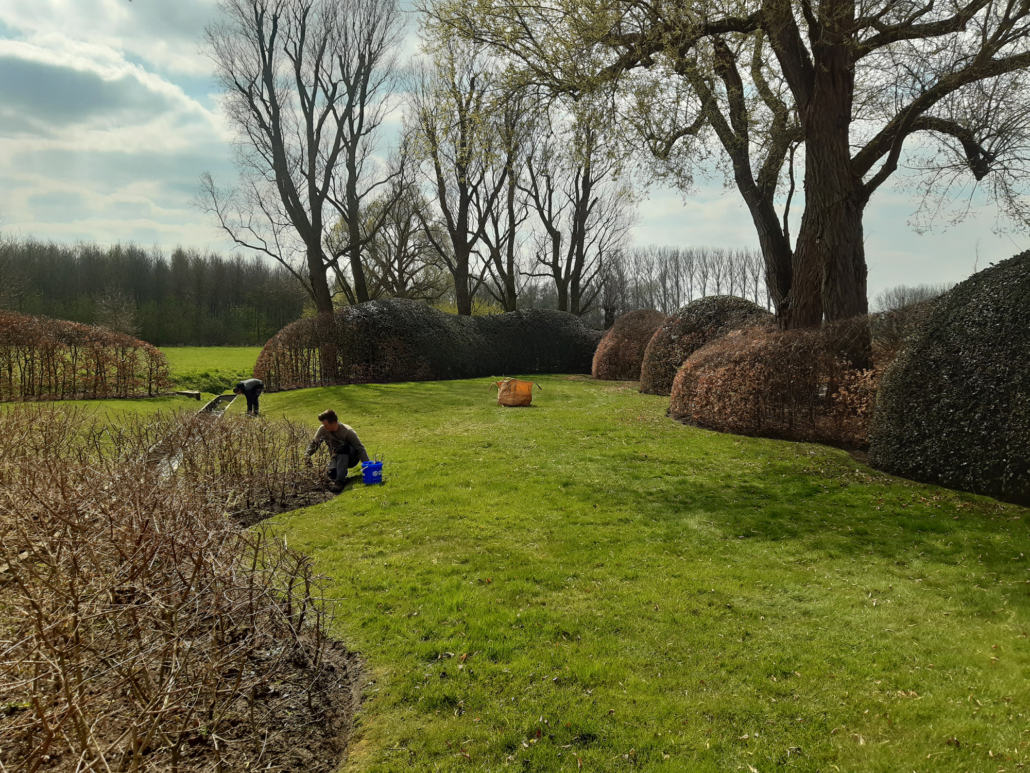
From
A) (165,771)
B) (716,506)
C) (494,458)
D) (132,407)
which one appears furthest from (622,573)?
(132,407)

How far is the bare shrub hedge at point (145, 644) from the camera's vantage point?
233 centimetres

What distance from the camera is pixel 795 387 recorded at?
380 inches

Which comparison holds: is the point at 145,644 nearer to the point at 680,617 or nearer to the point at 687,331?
the point at 680,617

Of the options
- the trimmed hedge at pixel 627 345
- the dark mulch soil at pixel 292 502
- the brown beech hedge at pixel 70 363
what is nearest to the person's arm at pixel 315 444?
the dark mulch soil at pixel 292 502

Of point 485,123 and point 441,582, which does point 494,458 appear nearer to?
point 441,582

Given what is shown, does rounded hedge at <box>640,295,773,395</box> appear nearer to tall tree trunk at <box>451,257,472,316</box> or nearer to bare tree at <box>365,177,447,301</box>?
tall tree trunk at <box>451,257,472,316</box>

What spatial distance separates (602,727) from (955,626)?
2865 mm

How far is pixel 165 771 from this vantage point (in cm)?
226

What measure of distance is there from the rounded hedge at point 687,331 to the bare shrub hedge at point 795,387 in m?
4.27

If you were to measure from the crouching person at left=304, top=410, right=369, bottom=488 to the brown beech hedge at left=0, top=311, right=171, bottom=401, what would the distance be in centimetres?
1193

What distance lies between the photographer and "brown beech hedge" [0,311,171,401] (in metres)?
14.9

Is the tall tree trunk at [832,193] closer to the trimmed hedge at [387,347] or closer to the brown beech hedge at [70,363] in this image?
the trimmed hedge at [387,347]

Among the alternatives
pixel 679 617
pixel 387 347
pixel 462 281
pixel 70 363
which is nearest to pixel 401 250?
pixel 462 281

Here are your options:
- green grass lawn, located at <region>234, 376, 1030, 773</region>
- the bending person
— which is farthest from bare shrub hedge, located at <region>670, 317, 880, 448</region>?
the bending person
